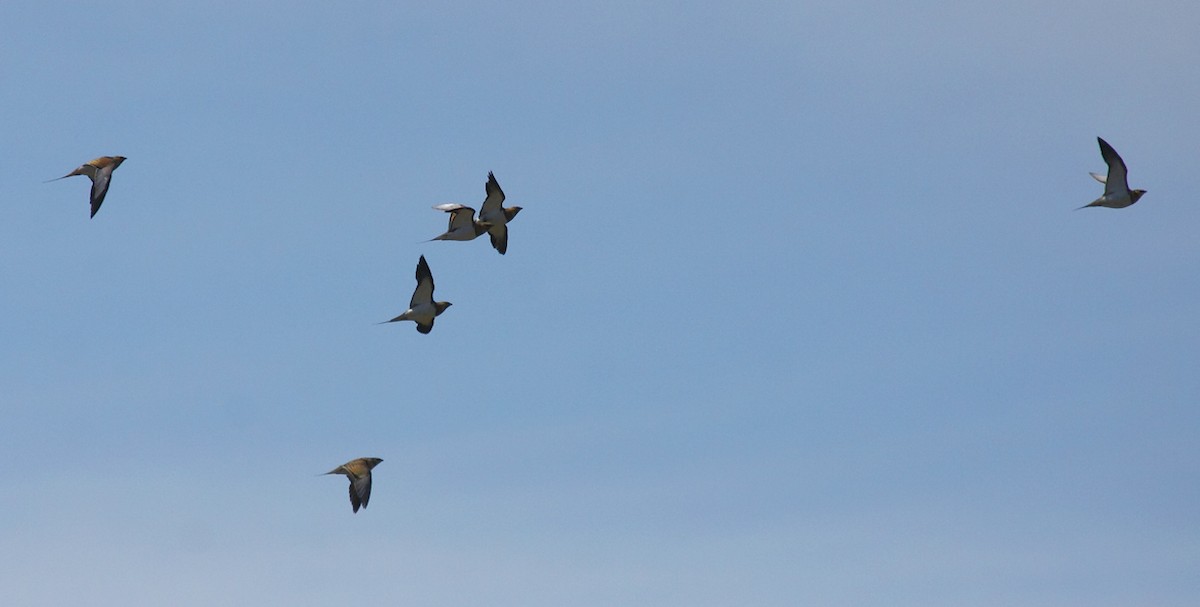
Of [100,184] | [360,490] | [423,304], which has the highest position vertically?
[100,184]

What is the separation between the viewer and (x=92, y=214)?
195 ft

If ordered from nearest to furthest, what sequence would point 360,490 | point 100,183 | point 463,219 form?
point 360,490 → point 100,183 → point 463,219

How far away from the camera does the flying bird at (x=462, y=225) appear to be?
63844 millimetres

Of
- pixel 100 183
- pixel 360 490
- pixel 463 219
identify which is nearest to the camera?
pixel 360 490

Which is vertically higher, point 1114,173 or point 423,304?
point 1114,173

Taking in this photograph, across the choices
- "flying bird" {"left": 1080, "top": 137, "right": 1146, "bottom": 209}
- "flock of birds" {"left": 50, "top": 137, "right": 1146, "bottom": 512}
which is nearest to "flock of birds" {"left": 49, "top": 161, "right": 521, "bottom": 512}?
"flock of birds" {"left": 50, "top": 137, "right": 1146, "bottom": 512}

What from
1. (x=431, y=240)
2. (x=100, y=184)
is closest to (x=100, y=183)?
(x=100, y=184)

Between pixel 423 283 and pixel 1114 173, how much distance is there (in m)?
25.0

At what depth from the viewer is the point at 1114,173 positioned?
212 ft

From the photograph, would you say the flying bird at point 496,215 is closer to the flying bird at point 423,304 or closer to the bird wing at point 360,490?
the flying bird at point 423,304

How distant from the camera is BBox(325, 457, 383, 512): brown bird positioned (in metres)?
60.6

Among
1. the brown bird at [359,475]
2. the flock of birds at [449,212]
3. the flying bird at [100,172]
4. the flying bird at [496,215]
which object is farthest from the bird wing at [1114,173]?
the flying bird at [100,172]

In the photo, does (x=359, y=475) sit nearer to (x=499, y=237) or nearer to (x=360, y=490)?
(x=360, y=490)

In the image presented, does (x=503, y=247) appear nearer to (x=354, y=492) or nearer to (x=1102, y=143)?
(x=354, y=492)
